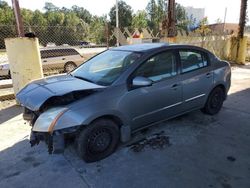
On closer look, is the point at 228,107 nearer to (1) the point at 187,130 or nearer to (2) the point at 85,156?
(1) the point at 187,130

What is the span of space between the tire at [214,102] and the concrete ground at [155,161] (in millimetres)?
274

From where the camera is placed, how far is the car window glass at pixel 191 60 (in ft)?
14.4

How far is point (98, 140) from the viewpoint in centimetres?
354

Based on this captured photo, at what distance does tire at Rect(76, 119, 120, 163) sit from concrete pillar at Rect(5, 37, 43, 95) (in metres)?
3.15

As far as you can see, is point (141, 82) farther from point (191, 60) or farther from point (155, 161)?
point (191, 60)

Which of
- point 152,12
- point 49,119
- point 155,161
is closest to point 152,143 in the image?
point 155,161

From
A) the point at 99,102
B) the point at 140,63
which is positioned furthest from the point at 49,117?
the point at 140,63

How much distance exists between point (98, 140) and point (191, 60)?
7.54 ft

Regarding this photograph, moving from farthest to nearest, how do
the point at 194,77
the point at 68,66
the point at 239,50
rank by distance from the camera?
the point at 68,66
the point at 239,50
the point at 194,77

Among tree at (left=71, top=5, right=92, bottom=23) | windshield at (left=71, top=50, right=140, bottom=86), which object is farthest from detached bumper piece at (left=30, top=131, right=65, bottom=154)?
tree at (left=71, top=5, right=92, bottom=23)

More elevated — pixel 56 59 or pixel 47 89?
pixel 47 89

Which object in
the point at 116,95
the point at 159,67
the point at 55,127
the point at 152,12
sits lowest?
the point at 55,127

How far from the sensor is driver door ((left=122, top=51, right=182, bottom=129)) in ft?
12.3

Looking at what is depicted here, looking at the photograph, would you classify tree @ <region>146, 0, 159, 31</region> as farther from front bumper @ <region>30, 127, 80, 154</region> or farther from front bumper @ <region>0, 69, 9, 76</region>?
front bumper @ <region>30, 127, 80, 154</region>
